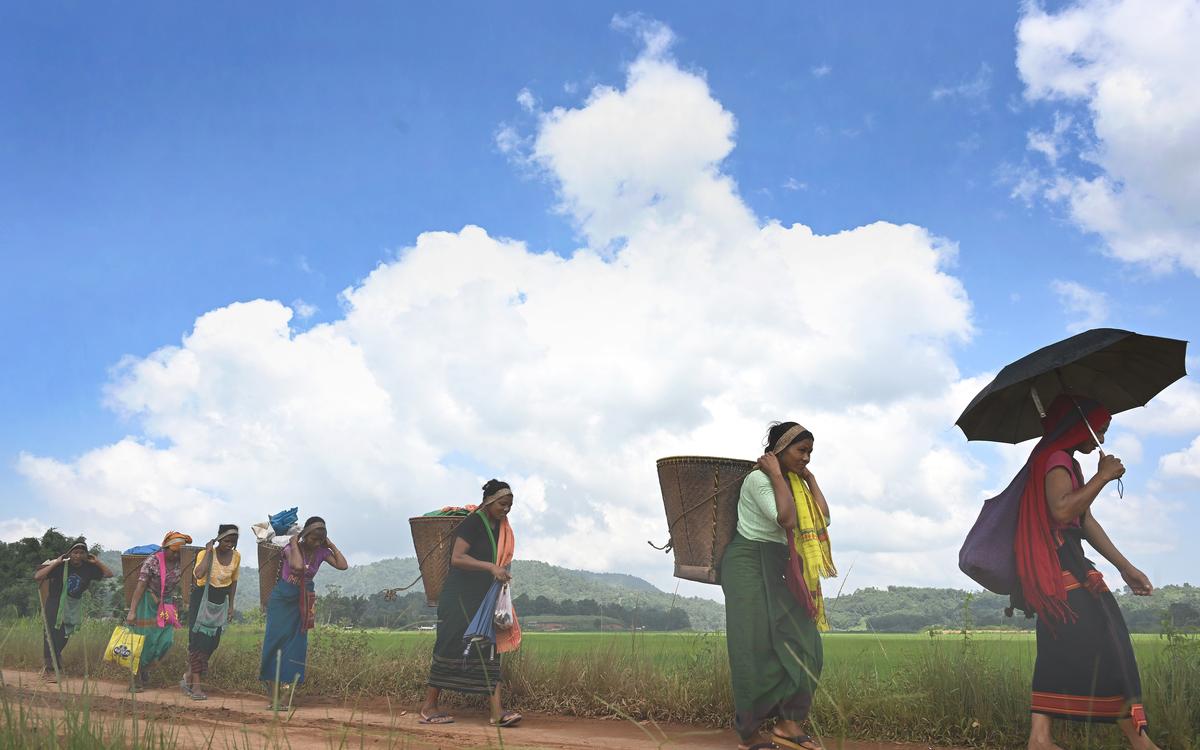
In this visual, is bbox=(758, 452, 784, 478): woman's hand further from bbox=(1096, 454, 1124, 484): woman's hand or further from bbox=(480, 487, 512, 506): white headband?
bbox=(480, 487, 512, 506): white headband

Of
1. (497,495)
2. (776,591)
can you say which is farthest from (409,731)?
(776,591)

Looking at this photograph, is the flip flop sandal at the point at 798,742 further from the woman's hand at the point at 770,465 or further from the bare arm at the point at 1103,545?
the bare arm at the point at 1103,545

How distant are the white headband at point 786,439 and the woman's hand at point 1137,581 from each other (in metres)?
1.93

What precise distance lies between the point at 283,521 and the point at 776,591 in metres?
6.30

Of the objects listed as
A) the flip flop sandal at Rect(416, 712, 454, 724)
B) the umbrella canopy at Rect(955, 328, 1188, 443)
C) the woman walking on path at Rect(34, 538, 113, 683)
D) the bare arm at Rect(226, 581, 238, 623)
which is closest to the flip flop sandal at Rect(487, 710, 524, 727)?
the flip flop sandal at Rect(416, 712, 454, 724)

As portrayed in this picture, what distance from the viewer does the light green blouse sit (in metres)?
5.59

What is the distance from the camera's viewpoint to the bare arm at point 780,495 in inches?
215

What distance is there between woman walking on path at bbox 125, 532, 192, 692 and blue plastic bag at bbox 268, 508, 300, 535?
2449 mm

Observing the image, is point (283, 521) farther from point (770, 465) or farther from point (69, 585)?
point (770, 465)

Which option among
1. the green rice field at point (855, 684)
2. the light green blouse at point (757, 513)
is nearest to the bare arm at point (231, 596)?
the green rice field at point (855, 684)

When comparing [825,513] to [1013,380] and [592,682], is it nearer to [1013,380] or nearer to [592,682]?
[1013,380]

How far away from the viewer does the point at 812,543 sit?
18.5ft

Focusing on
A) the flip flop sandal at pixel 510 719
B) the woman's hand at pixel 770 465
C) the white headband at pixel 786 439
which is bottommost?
the flip flop sandal at pixel 510 719

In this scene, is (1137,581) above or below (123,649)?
above
